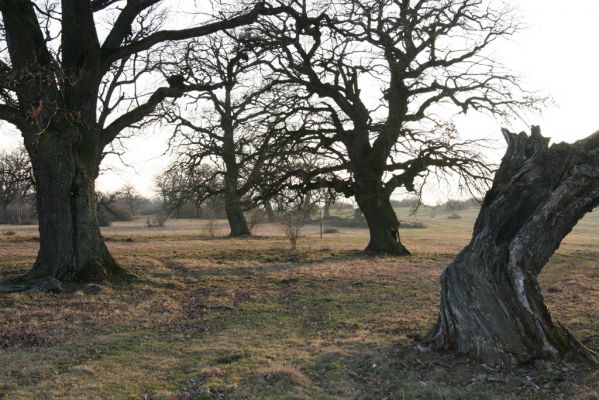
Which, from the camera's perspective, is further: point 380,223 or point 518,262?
Result: point 380,223

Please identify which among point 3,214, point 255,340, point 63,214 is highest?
point 3,214

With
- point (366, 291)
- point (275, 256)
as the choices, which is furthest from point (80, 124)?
point (275, 256)

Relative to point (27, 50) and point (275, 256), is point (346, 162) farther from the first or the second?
point (27, 50)

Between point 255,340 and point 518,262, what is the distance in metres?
4.15

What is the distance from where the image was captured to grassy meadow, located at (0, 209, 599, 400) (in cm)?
589

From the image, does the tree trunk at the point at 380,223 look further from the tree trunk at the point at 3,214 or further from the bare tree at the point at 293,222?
the tree trunk at the point at 3,214

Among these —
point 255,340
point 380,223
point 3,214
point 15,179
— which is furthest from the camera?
point 3,214

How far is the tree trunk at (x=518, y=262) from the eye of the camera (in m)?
6.39

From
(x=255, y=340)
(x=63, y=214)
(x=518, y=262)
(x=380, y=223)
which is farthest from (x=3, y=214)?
(x=518, y=262)

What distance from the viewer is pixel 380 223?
21469 mm

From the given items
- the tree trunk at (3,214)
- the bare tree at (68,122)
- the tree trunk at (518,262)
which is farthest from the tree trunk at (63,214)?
the tree trunk at (3,214)

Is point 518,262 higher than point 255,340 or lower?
higher

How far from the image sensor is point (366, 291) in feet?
42.1

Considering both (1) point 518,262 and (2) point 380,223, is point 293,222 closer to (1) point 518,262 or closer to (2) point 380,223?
(2) point 380,223
